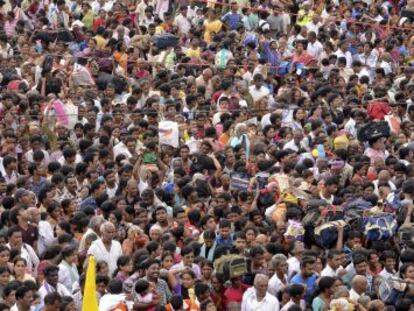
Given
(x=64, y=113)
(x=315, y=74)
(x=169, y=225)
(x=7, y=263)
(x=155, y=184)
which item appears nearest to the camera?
(x=7, y=263)

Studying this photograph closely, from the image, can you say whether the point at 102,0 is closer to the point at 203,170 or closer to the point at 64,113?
the point at 64,113

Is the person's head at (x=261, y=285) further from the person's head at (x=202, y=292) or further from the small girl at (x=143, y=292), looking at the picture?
the small girl at (x=143, y=292)

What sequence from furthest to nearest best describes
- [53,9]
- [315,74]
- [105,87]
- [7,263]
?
[53,9], [315,74], [105,87], [7,263]

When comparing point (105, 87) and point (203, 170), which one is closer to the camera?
point (203, 170)

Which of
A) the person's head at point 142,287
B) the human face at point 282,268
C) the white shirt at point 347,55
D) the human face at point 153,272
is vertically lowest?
the white shirt at point 347,55

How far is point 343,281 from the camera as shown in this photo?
18000 mm

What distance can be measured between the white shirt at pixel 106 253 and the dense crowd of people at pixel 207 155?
0.02 meters

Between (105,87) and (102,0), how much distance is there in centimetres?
529

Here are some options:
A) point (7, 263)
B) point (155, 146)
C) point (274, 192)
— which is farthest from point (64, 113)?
point (7, 263)

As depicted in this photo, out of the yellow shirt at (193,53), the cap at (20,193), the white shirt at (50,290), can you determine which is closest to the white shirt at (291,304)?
the white shirt at (50,290)

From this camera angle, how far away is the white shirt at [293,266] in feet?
59.7

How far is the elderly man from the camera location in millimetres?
17188

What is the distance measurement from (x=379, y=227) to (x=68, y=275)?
3.55 meters

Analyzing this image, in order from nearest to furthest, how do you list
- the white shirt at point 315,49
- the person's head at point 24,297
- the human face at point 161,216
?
the person's head at point 24,297, the human face at point 161,216, the white shirt at point 315,49
